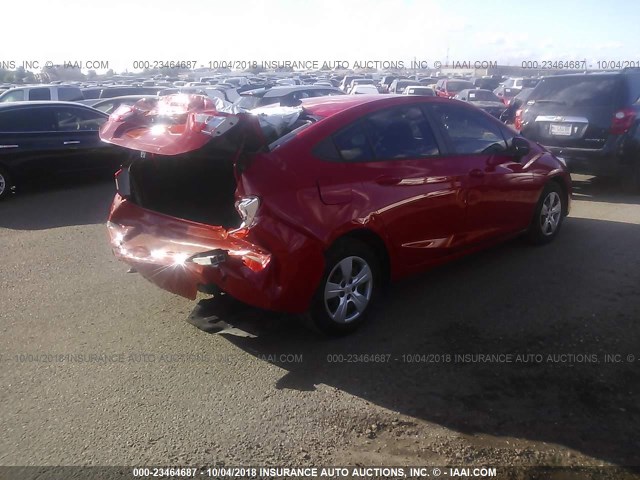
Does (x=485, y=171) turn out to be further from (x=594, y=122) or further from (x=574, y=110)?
(x=574, y=110)

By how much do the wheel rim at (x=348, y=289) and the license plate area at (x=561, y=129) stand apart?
6053mm

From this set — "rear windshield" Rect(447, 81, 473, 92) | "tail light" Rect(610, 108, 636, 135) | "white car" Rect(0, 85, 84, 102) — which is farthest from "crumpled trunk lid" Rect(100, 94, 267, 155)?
"rear windshield" Rect(447, 81, 473, 92)

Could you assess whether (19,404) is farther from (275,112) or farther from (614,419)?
(614,419)

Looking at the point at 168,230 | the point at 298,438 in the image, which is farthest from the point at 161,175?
the point at 298,438

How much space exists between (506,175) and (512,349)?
1.99 m

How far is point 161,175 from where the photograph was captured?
4754 millimetres

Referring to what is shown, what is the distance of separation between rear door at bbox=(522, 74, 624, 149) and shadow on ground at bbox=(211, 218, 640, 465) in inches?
144

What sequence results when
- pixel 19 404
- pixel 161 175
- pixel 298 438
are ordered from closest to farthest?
pixel 298 438 < pixel 19 404 < pixel 161 175

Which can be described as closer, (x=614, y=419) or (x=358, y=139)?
(x=614, y=419)

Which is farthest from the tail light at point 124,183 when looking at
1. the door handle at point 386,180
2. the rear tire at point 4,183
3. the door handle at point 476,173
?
the rear tire at point 4,183

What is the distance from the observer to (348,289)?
433 cm

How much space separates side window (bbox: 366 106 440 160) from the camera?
459cm

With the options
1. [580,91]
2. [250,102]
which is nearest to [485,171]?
[580,91]

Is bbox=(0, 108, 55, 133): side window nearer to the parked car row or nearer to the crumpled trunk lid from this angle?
the parked car row
